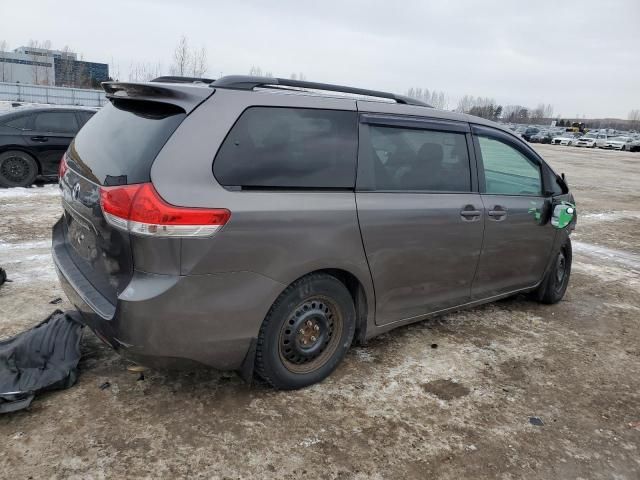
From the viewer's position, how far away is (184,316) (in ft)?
8.05

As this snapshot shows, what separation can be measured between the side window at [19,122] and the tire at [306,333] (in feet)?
27.1

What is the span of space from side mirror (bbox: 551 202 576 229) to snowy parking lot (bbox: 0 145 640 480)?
943 millimetres

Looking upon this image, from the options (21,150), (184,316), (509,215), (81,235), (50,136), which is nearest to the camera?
(184,316)

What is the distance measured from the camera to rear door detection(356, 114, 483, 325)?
311 cm

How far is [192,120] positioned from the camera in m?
2.50

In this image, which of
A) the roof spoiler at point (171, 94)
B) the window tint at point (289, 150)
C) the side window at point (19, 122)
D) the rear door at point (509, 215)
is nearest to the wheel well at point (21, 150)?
the side window at point (19, 122)

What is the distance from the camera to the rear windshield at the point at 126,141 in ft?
8.08

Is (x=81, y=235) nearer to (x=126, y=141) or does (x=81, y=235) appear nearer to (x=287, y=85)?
(x=126, y=141)

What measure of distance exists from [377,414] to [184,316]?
1258 millimetres

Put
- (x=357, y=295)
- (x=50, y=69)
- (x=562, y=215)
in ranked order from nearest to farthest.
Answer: (x=357, y=295), (x=562, y=215), (x=50, y=69)

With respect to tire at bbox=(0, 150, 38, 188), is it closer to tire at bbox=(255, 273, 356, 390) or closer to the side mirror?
tire at bbox=(255, 273, 356, 390)

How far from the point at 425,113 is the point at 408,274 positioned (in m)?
1.15

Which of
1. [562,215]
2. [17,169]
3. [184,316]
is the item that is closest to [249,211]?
[184,316]

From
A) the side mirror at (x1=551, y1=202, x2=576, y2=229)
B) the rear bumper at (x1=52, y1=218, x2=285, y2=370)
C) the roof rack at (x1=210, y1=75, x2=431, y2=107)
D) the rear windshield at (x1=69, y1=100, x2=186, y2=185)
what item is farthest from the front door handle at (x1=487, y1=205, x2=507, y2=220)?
the rear windshield at (x1=69, y1=100, x2=186, y2=185)
